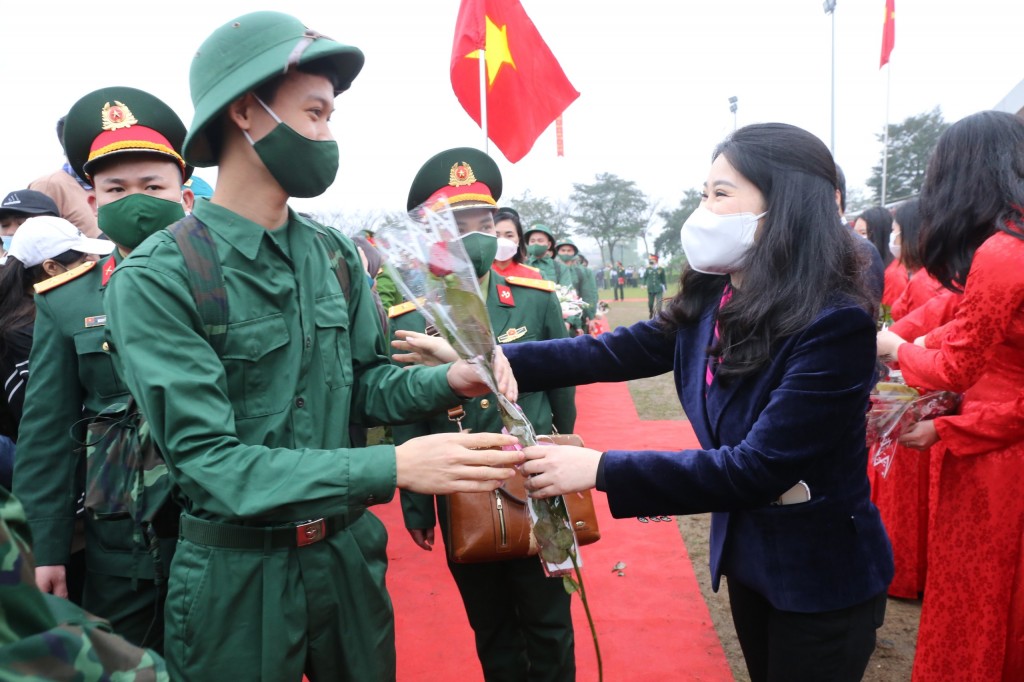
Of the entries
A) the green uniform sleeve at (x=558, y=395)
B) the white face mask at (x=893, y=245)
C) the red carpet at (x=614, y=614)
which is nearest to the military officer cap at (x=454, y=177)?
the green uniform sleeve at (x=558, y=395)

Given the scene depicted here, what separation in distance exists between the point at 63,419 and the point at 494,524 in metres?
1.46

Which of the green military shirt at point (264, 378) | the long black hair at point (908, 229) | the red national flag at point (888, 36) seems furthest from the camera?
the red national flag at point (888, 36)

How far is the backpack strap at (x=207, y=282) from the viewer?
1512 mm

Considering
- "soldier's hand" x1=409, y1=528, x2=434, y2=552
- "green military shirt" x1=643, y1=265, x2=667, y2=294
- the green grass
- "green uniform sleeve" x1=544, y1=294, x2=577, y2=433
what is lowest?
"green military shirt" x1=643, y1=265, x2=667, y2=294

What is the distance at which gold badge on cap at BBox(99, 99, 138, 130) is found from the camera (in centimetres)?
240

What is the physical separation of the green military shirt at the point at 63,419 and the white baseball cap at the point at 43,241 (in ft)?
2.19

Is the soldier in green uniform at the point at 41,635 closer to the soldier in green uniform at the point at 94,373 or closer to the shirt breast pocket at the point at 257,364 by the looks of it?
the shirt breast pocket at the point at 257,364

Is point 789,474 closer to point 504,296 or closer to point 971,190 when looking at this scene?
point 971,190

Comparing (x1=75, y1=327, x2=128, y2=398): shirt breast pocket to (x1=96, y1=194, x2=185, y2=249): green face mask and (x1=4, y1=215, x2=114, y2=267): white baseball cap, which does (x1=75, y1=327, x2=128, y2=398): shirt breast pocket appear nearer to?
(x1=96, y1=194, x2=185, y2=249): green face mask

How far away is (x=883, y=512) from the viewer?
407 cm

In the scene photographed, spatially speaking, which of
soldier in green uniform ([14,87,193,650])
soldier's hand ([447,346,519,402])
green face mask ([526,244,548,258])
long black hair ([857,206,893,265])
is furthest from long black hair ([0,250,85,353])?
green face mask ([526,244,548,258])

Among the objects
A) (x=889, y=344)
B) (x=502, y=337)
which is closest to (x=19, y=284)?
(x=502, y=337)

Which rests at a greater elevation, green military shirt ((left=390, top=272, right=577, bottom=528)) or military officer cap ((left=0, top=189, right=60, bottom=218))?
military officer cap ((left=0, top=189, right=60, bottom=218))

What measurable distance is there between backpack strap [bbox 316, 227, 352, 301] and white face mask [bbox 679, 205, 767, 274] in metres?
0.95
